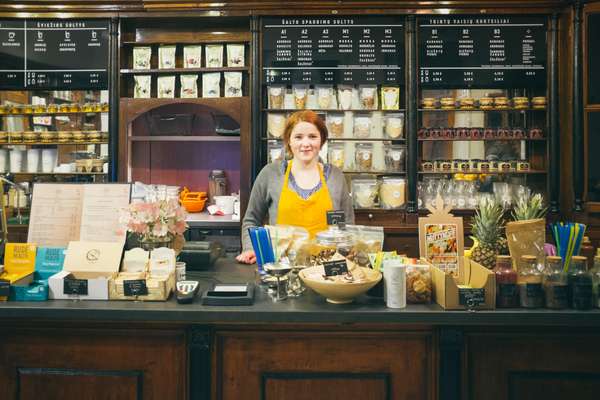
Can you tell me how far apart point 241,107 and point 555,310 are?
2628 millimetres

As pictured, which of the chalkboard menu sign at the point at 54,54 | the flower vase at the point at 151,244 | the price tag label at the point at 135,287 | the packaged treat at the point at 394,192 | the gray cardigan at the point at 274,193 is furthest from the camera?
the chalkboard menu sign at the point at 54,54

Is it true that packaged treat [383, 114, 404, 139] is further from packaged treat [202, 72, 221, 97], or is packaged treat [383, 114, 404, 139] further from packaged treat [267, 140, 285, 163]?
packaged treat [202, 72, 221, 97]

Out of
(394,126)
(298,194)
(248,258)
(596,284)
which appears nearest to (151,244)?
(248,258)

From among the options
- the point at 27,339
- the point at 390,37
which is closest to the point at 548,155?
the point at 390,37

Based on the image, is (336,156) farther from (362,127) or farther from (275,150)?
(275,150)

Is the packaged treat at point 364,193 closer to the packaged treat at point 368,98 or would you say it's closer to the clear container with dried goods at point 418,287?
the packaged treat at point 368,98

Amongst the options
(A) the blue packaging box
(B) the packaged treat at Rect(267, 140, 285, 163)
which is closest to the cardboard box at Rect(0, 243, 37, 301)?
(A) the blue packaging box

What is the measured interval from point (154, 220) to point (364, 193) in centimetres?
208

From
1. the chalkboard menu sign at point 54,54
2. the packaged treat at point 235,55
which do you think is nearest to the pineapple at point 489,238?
the packaged treat at point 235,55

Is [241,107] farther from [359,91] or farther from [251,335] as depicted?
[251,335]

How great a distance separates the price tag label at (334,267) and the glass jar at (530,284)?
0.56m

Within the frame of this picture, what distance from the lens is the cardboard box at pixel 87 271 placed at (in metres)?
1.70

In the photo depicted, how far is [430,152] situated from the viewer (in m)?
3.79

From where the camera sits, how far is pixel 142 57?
385 cm
